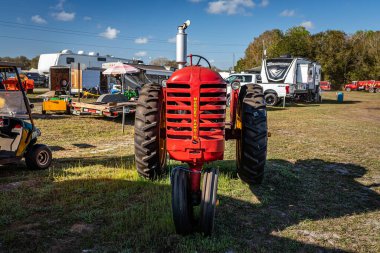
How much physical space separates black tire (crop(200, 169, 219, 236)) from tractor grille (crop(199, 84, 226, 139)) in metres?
0.40

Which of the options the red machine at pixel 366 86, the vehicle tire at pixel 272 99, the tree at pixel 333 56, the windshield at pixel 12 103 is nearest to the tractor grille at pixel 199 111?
the windshield at pixel 12 103

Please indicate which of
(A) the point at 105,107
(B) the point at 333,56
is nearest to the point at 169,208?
(A) the point at 105,107

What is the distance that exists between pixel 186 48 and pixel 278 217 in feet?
7.51

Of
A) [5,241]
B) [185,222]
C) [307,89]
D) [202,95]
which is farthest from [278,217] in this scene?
[307,89]

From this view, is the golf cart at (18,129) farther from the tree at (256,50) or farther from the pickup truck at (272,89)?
the tree at (256,50)

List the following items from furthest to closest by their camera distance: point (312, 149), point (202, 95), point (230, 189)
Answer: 1. point (312, 149)
2. point (230, 189)
3. point (202, 95)

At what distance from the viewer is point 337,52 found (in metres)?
52.4

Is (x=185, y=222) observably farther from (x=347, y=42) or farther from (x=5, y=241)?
(x=347, y=42)

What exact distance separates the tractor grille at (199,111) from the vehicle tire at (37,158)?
3.49 metres

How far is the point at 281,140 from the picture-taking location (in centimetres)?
978

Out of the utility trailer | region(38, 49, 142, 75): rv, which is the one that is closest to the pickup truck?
the utility trailer

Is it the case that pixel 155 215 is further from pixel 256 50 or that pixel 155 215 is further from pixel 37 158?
pixel 256 50

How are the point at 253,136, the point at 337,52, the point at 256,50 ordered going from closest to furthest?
the point at 253,136 < the point at 337,52 < the point at 256,50

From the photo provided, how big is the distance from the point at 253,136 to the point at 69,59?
31897 millimetres
